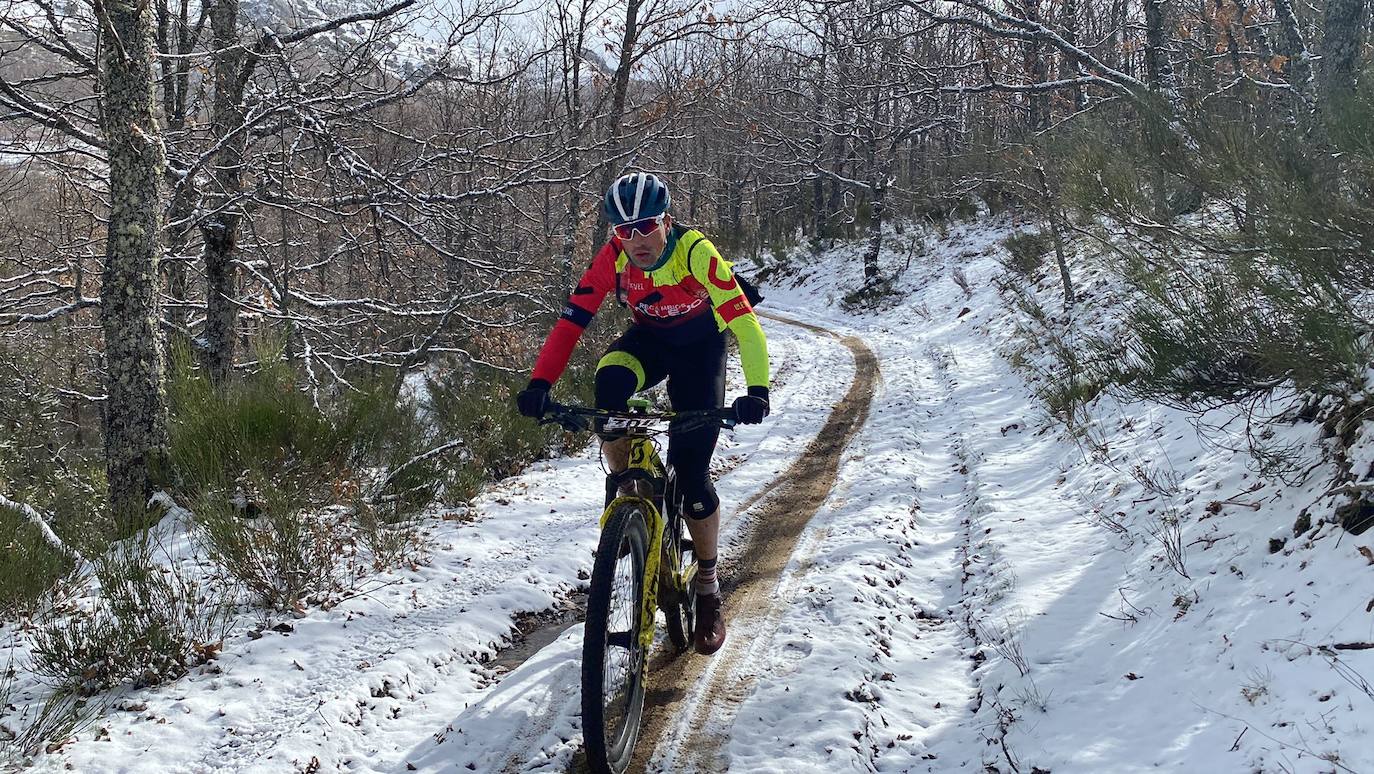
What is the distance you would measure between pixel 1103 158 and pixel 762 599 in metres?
5.73

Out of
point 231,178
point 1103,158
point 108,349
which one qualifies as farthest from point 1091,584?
point 231,178

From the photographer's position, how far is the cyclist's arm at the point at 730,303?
350cm

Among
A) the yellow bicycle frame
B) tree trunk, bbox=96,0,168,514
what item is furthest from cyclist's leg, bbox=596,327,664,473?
tree trunk, bbox=96,0,168,514

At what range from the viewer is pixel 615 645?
2.95 metres

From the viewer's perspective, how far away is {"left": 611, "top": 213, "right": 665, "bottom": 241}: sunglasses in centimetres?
350

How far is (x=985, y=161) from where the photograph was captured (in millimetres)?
18859

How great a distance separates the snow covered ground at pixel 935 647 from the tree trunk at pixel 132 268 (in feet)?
6.42

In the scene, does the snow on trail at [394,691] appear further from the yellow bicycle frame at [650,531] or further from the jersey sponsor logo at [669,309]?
the jersey sponsor logo at [669,309]

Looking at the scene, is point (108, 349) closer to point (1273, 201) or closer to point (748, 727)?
point (748, 727)

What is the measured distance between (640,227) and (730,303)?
56 cm

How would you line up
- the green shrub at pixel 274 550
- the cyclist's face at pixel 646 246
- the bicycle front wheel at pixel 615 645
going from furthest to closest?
the green shrub at pixel 274 550
the cyclist's face at pixel 646 246
the bicycle front wheel at pixel 615 645

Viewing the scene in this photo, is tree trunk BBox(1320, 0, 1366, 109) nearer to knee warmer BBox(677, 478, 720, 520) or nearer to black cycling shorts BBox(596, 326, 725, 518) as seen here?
black cycling shorts BBox(596, 326, 725, 518)

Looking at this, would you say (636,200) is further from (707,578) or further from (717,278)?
(707,578)

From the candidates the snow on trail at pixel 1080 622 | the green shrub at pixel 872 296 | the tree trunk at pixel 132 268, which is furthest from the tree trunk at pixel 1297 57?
the green shrub at pixel 872 296
